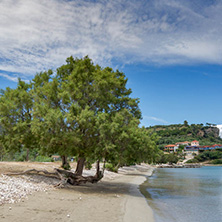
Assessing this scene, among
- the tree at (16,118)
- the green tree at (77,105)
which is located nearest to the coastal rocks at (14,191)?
the green tree at (77,105)

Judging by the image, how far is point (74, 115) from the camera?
801 inches

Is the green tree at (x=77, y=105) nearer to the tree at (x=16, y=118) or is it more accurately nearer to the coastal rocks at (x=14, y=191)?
the tree at (x=16, y=118)

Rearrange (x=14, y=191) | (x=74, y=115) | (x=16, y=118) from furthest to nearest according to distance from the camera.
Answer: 1. (x=16, y=118)
2. (x=74, y=115)
3. (x=14, y=191)

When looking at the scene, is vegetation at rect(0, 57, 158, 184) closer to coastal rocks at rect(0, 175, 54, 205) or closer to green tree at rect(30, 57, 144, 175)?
green tree at rect(30, 57, 144, 175)

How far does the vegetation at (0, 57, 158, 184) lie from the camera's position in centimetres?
1950

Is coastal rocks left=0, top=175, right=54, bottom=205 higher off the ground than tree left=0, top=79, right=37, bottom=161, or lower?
lower

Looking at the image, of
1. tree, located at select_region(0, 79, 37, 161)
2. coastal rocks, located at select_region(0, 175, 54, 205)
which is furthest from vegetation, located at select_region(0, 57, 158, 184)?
coastal rocks, located at select_region(0, 175, 54, 205)

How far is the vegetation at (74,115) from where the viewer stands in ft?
64.0

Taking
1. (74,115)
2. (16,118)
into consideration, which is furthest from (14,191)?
(16,118)

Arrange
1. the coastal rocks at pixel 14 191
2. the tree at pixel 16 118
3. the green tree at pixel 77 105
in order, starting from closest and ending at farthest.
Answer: the coastal rocks at pixel 14 191
the green tree at pixel 77 105
the tree at pixel 16 118

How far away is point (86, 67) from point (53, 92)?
14.4 ft

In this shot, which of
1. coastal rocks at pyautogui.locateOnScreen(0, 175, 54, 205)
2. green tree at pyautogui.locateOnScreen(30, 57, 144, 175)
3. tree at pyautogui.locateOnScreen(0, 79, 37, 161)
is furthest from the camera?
tree at pyautogui.locateOnScreen(0, 79, 37, 161)

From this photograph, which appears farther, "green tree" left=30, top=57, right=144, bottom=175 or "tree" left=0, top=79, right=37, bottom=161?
"tree" left=0, top=79, right=37, bottom=161

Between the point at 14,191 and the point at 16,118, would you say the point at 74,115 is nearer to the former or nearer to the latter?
the point at 16,118
